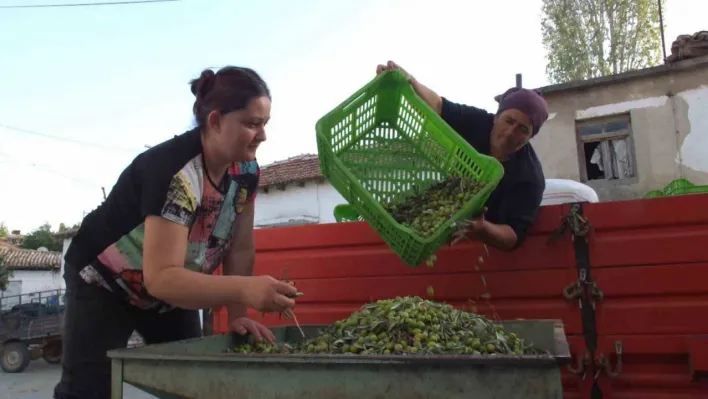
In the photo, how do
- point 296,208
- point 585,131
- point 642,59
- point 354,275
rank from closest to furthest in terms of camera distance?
point 354,275, point 585,131, point 296,208, point 642,59

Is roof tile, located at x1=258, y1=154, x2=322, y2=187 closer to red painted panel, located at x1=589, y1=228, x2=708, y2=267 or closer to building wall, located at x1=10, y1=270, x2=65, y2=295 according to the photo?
red painted panel, located at x1=589, y1=228, x2=708, y2=267

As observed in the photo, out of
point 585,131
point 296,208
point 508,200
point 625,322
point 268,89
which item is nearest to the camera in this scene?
point 268,89

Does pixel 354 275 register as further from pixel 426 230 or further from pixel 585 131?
pixel 585 131

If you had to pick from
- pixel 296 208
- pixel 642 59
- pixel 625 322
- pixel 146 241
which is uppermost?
pixel 642 59

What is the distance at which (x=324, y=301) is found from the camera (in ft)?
10.8

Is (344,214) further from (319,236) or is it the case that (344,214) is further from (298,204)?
(298,204)

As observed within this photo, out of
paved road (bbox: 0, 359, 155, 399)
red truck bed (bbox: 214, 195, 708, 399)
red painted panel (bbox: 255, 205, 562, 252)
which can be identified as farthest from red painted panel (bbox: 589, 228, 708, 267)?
paved road (bbox: 0, 359, 155, 399)

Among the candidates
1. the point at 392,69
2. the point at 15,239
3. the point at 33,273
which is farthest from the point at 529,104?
the point at 15,239

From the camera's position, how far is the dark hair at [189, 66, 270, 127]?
2053mm

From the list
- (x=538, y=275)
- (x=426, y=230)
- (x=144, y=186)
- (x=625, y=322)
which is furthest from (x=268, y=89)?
(x=625, y=322)

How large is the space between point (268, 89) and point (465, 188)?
3.56 ft

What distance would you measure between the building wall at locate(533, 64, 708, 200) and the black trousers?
509 inches

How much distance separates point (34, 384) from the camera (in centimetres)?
1049

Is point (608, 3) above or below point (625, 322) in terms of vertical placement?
above
